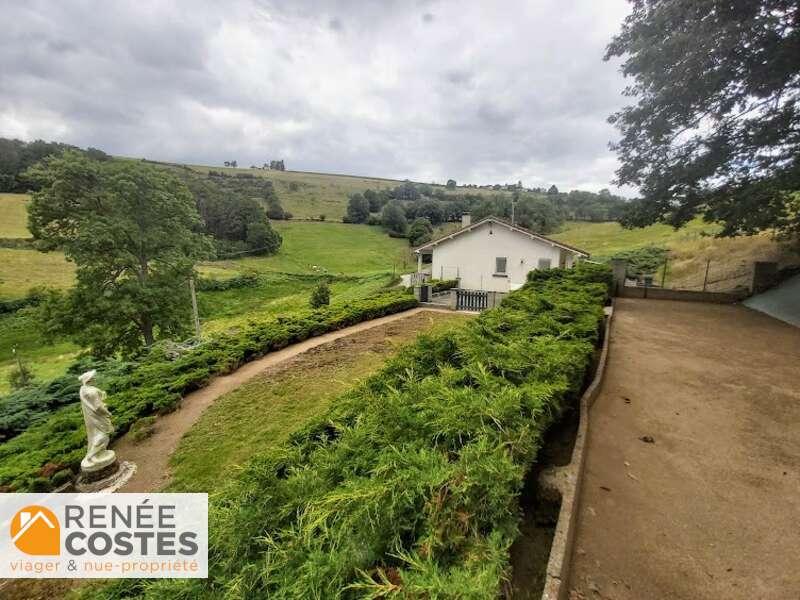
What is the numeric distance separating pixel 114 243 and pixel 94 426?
1325cm

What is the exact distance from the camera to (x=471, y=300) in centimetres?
1614

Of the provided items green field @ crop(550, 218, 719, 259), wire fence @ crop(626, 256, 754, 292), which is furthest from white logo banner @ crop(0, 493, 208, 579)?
green field @ crop(550, 218, 719, 259)

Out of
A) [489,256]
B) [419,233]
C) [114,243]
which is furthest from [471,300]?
[419,233]

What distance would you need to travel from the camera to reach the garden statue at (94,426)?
5.56 m

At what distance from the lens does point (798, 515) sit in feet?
10.2

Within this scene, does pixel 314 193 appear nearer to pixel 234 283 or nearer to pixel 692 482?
pixel 234 283

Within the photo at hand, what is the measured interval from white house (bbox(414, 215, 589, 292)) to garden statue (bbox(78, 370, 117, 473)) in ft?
61.4

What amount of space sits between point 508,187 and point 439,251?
112893mm

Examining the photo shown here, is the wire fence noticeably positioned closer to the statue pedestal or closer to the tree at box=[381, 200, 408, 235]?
the statue pedestal

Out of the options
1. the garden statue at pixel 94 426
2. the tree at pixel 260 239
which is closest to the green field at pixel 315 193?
the tree at pixel 260 239

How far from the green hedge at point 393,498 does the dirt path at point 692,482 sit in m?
0.93

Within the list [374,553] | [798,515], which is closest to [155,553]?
[374,553]

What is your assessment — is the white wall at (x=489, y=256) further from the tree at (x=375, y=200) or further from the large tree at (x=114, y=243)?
the tree at (x=375, y=200)

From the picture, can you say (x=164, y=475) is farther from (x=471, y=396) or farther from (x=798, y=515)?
(x=798, y=515)
